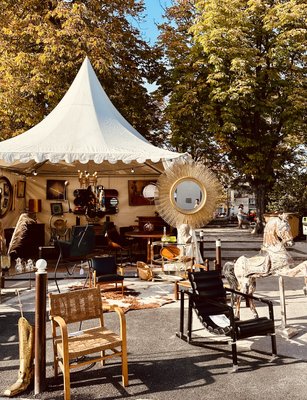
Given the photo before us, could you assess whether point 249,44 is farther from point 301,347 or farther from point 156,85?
point 301,347

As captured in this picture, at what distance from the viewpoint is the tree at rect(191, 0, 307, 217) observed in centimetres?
1828

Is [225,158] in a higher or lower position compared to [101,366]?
higher

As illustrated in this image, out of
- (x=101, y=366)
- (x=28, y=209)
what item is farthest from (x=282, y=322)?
(x=28, y=209)

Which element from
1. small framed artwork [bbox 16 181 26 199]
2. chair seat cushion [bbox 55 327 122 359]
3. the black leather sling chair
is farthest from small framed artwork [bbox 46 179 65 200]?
chair seat cushion [bbox 55 327 122 359]

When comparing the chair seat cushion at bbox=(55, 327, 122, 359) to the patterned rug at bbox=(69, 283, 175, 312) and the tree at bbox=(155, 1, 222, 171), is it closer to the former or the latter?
the patterned rug at bbox=(69, 283, 175, 312)

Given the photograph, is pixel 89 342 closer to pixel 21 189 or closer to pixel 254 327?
pixel 254 327

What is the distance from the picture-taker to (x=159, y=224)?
15.9 metres

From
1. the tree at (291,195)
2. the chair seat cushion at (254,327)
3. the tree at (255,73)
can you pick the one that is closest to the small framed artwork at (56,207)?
the tree at (255,73)

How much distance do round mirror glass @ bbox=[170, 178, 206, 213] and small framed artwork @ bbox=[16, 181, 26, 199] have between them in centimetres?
756

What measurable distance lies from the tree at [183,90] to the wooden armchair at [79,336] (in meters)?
15.1

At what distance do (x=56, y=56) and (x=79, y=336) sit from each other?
14101 millimetres

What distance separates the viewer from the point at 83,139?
10516 millimetres

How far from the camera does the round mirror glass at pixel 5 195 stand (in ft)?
46.1

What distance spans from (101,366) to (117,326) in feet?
4.89
